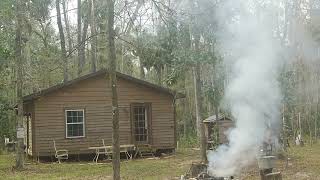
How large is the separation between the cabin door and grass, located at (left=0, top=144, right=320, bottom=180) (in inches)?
70.5

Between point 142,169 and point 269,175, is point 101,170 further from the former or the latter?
point 269,175

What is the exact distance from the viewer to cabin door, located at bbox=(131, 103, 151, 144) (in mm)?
21747

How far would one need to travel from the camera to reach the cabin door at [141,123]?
71.3ft

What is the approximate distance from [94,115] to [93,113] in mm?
94

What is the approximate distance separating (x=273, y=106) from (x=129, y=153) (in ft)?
32.6

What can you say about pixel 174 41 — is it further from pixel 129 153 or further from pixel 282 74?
pixel 129 153

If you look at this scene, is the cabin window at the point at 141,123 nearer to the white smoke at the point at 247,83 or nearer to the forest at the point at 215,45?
the forest at the point at 215,45

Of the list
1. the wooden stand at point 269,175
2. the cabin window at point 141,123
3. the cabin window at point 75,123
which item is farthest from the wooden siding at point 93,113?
the wooden stand at point 269,175

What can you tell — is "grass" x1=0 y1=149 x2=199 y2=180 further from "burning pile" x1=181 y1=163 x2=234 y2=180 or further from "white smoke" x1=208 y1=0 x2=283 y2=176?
"white smoke" x1=208 y1=0 x2=283 y2=176

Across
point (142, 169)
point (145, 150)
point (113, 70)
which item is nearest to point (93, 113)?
point (145, 150)

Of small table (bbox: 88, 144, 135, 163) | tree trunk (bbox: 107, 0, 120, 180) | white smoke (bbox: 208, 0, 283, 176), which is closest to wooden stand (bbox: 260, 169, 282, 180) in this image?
white smoke (bbox: 208, 0, 283, 176)

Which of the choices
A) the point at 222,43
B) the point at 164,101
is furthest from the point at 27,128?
the point at 222,43

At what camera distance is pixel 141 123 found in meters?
21.9

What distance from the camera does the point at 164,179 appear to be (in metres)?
13.9
